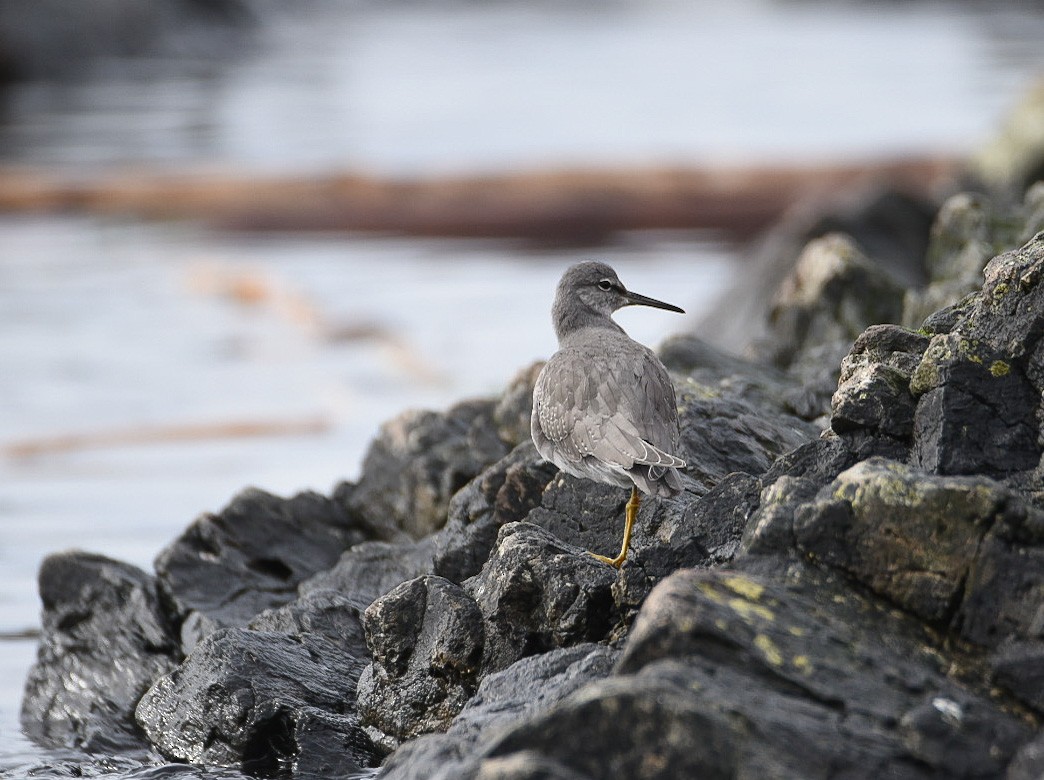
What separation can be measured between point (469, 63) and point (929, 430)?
36565 mm

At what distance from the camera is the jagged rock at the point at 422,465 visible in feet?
24.4

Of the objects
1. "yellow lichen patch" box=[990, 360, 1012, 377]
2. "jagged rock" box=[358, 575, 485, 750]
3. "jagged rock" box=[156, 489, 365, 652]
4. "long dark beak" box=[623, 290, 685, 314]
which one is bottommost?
"jagged rock" box=[156, 489, 365, 652]

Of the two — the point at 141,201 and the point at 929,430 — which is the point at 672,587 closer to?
the point at 929,430

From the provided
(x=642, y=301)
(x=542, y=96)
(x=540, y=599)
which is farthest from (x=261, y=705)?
(x=542, y=96)

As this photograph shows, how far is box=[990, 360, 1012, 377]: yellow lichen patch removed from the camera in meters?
4.67

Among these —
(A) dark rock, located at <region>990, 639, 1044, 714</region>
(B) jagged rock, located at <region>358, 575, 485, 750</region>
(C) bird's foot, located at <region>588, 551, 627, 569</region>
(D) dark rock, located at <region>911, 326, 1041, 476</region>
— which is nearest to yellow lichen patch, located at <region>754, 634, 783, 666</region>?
(A) dark rock, located at <region>990, 639, 1044, 714</region>

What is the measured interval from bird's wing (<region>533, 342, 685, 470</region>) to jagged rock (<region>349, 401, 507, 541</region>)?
1546 mm

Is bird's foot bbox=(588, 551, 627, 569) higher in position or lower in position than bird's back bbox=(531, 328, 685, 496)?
lower

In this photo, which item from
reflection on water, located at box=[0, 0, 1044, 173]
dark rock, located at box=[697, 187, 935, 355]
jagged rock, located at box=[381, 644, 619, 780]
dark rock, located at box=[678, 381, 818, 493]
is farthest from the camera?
reflection on water, located at box=[0, 0, 1044, 173]

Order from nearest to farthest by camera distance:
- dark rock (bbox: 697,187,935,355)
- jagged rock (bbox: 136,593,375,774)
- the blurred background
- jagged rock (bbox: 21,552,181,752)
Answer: jagged rock (bbox: 136,593,375,774)
jagged rock (bbox: 21,552,181,752)
dark rock (bbox: 697,187,935,355)
the blurred background

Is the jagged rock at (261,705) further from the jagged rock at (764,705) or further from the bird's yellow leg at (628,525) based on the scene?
the jagged rock at (764,705)

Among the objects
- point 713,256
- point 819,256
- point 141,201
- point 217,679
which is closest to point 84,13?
point 141,201

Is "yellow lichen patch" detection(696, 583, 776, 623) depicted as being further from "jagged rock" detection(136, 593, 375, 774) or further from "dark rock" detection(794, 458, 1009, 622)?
"jagged rock" detection(136, 593, 375, 774)

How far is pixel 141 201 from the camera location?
20.6 metres
